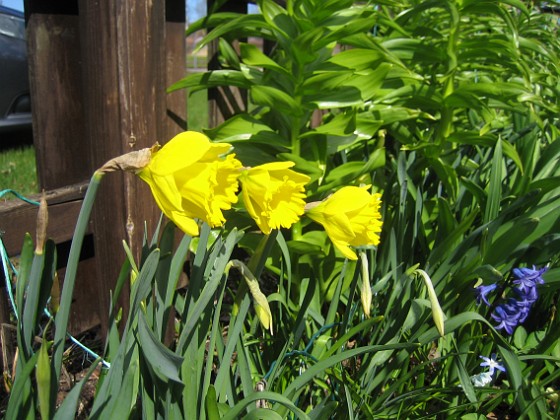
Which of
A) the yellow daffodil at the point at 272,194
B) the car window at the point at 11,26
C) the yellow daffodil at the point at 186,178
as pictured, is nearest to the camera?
the yellow daffodil at the point at 186,178

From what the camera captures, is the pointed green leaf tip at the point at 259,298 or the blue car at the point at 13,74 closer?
the pointed green leaf tip at the point at 259,298

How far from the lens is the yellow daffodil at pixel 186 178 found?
708 mm

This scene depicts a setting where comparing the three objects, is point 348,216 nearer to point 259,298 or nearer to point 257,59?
point 259,298

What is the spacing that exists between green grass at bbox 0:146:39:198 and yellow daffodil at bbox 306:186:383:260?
257cm

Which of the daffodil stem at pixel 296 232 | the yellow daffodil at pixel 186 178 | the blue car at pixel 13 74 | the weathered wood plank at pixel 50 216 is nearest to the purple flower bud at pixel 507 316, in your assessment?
the daffodil stem at pixel 296 232

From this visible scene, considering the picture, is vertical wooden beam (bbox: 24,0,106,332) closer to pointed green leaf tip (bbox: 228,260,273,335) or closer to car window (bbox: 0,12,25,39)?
pointed green leaf tip (bbox: 228,260,273,335)

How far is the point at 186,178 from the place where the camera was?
0.73 metres

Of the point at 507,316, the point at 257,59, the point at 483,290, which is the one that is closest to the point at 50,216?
the point at 257,59

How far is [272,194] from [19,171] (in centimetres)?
380

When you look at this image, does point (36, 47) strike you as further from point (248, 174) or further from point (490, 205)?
point (490, 205)

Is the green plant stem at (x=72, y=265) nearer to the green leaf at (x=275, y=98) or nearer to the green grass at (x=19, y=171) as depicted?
the green leaf at (x=275, y=98)

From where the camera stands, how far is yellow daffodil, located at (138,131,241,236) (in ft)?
2.32

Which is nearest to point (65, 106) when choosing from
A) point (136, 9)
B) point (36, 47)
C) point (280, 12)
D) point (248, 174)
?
point (36, 47)

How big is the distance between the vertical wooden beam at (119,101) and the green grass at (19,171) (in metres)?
1.81
